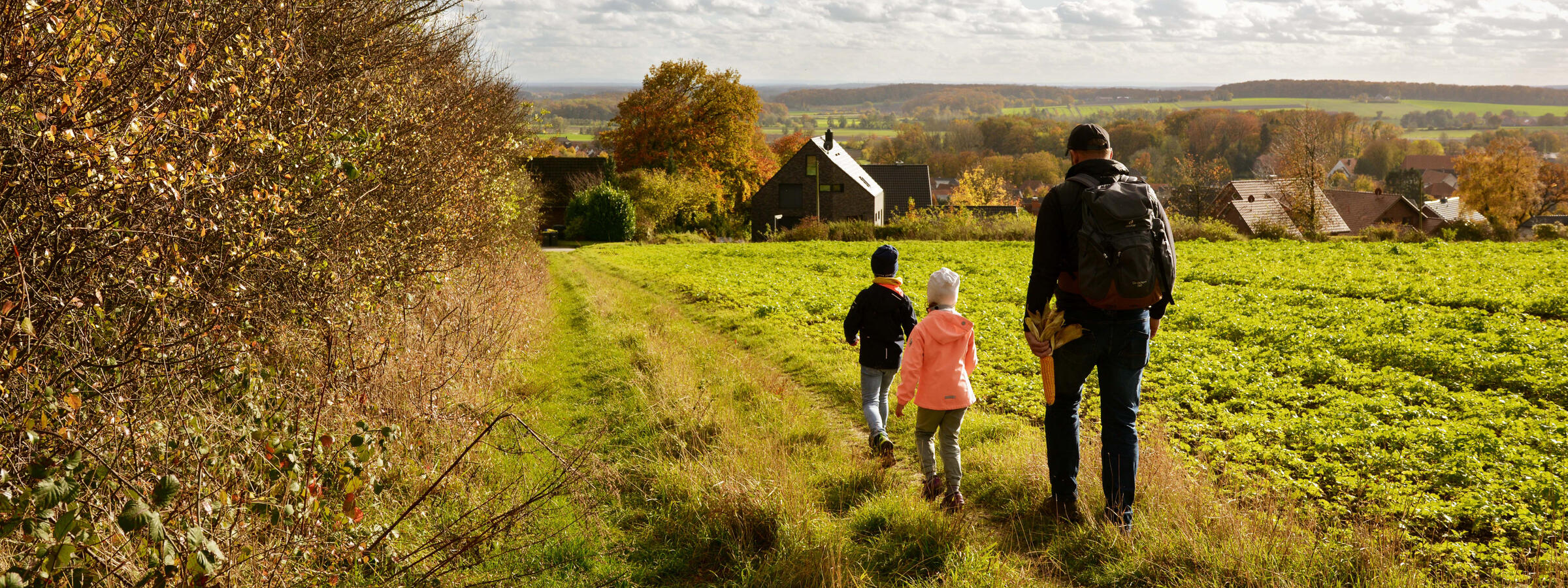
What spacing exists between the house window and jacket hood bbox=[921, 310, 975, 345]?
172ft

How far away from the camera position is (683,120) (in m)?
48.9

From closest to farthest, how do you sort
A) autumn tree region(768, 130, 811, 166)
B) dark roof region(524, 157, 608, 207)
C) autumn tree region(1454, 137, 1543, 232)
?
dark roof region(524, 157, 608, 207) → autumn tree region(1454, 137, 1543, 232) → autumn tree region(768, 130, 811, 166)

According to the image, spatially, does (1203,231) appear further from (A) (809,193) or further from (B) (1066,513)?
(A) (809,193)

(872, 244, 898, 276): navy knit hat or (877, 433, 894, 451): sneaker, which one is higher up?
(872, 244, 898, 276): navy knit hat

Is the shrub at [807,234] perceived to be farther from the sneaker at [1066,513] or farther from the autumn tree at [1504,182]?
the autumn tree at [1504,182]

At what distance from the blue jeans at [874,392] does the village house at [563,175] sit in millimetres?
45537

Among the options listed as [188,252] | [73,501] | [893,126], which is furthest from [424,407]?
[893,126]

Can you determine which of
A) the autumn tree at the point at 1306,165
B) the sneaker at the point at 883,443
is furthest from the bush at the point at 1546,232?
the sneaker at the point at 883,443

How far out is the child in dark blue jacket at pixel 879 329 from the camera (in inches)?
236

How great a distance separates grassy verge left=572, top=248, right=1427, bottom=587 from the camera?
12.0 ft

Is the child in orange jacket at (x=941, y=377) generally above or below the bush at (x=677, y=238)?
above

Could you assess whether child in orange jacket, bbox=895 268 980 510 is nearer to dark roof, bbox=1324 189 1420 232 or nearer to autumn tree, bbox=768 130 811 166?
autumn tree, bbox=768 130 811 166

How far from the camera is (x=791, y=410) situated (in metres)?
6.90

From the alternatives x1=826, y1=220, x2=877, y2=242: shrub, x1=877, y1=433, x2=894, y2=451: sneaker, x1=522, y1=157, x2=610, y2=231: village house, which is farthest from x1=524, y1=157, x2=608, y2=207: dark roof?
x1=877, y1=433, x2=894, y2=451: sneaker
